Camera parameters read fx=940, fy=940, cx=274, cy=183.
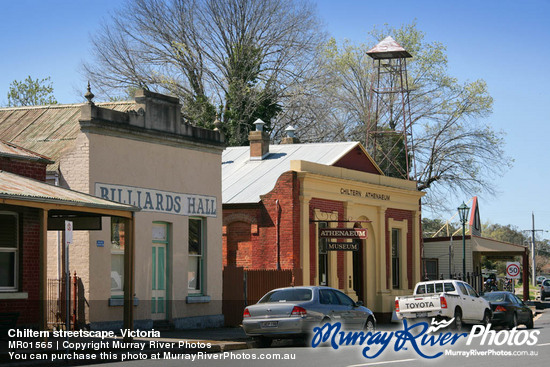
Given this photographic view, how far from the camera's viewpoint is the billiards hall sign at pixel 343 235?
3020 centimetres

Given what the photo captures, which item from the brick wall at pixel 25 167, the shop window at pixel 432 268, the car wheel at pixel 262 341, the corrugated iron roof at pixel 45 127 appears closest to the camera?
the brick wall at pixel 25 167

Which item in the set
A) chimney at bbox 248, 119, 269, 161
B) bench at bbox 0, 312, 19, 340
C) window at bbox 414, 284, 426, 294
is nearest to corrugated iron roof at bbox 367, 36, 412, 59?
chimney at bbox 248, 119, 269, 161

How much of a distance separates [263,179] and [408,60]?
24.7 m

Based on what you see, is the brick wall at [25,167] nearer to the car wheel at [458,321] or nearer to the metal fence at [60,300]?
the metal fence at [60,300]

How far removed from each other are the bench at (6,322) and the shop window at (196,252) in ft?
26.4

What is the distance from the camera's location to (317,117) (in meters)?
49.3

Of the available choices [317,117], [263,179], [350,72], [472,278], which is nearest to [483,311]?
[263,179]

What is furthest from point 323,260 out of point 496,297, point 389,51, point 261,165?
point 389,51

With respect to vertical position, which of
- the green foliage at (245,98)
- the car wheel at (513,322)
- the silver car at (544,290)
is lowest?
the silver car at (544,290)

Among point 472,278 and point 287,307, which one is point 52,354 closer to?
point 287,307

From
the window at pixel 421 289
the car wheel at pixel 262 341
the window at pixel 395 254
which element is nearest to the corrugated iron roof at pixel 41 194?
the car wheel at pixel 262 341

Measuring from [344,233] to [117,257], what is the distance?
919cm

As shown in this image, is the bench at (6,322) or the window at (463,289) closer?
the bench at (6,322)

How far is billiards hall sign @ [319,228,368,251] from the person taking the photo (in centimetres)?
3020
